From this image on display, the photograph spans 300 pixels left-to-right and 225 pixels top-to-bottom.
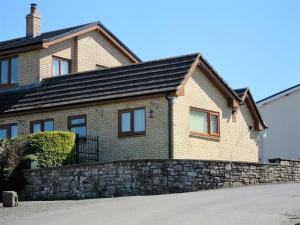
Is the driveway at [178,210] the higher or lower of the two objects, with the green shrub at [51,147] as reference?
lower

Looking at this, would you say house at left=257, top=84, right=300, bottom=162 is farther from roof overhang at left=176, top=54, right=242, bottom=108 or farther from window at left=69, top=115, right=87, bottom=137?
window at left=69, top=115, right=87, bottom=137

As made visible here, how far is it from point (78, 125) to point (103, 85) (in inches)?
81.1

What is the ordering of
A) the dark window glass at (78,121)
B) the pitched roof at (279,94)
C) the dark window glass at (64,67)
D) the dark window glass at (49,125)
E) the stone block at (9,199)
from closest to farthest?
the stone block at (9,199)
the dark window glass at (78,121)
the dark window glass at (49,125)
the dark window glass at (64,67)
the pitched roof at (279,94)

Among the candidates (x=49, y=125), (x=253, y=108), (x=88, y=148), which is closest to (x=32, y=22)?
(x=49, y=125)

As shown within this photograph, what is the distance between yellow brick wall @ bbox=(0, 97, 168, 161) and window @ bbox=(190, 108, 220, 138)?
1.66 m

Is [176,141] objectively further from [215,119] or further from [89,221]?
[89,221]

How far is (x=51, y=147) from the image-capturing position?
95.1 feet

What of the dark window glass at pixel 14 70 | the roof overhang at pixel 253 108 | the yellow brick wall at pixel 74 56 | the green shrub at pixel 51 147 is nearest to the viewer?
the green shrub at pixel 51 147

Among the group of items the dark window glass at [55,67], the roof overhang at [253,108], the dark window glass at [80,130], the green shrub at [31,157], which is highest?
the dark window glass at [55,67]

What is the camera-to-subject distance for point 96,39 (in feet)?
128

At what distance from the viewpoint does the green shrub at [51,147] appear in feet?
94.6

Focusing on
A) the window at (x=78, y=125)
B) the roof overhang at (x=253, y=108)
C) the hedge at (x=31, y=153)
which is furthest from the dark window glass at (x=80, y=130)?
the roof overhang at (x=253, y=108)

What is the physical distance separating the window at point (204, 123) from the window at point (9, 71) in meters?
10.4

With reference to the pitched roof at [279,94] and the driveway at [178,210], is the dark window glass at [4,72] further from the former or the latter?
the pitched roof at [279,94]
